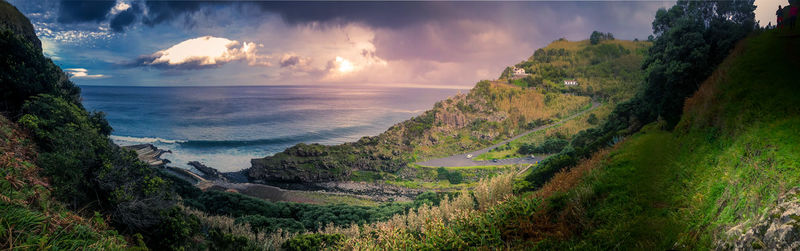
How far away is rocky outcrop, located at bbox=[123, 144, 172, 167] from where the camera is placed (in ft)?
80.8

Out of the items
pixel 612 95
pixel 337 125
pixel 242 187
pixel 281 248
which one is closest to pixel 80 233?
pixel 281 248

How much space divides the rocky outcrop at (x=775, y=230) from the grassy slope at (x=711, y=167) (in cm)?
23

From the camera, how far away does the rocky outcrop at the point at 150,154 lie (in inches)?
969

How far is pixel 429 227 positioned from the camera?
4715 mm

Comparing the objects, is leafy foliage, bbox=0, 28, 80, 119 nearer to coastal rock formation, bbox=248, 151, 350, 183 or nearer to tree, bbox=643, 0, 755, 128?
coastal rock formation, bbox=248, 151, 350, 183

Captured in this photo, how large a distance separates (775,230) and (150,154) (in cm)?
3432

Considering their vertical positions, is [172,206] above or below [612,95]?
below

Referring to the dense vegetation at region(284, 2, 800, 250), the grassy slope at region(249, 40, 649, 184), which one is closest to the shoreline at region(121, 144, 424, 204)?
the grassy slope at region(249, 40, 649, 184)

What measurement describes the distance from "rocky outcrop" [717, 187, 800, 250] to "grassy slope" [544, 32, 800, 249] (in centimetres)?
23

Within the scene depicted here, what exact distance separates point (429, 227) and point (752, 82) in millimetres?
7655

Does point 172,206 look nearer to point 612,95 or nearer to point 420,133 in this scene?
point 420,133

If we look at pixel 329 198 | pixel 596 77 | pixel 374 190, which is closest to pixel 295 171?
pixel 329 198

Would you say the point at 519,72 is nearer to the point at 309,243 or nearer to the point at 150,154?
the point at 309,243

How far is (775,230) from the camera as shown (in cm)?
263
